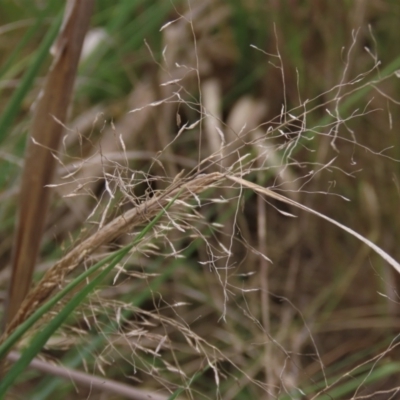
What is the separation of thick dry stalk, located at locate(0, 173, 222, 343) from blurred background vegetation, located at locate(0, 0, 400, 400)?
34cm

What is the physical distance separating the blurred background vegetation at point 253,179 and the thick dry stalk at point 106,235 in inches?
13.3

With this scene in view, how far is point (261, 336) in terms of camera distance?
3.10 feet

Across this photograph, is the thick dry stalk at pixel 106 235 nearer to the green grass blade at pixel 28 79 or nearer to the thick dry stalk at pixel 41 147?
the thick dry stalk at pixel 41 147

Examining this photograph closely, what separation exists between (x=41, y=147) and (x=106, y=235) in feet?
0.58

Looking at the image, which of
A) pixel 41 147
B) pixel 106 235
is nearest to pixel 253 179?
pixel 41 147

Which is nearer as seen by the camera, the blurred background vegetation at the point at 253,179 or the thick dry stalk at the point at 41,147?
the thick dry stalk at the point at 41,147

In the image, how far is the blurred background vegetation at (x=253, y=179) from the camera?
895 mm

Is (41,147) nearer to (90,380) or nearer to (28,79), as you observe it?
(28,79)

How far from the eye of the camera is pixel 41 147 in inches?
22.7

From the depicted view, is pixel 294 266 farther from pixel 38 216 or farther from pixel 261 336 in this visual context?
pixel 38 216

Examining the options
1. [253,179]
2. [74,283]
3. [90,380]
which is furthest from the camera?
[253,179]

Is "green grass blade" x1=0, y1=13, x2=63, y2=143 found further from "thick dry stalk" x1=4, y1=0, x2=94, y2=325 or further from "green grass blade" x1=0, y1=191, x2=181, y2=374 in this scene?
"green grass blade" x1=0, y1=191, x2=181, y2=374

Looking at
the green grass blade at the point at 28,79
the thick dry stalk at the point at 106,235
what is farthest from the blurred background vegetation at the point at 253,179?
the thick dry stalk at the point at 106,235

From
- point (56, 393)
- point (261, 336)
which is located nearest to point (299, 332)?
point (261, 336)
